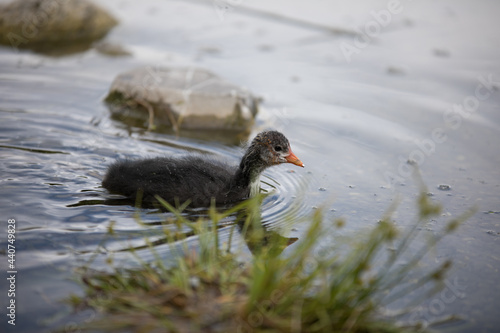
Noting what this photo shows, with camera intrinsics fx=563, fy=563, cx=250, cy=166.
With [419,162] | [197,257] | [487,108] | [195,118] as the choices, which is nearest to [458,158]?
[419,162]

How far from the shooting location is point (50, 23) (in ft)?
33.0

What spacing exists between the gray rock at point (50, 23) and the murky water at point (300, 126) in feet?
1.72

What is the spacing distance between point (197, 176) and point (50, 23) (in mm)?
6309

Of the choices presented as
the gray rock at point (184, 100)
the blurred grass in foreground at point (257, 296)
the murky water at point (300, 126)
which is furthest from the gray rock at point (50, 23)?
the blurred grass in foreground at point (257, 296)

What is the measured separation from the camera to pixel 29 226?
14.8ft

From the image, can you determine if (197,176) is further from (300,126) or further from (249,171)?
(300,126)

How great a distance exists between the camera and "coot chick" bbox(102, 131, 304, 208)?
5148 millimetres

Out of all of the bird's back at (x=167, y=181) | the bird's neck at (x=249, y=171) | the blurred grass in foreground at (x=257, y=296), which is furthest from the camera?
the bird's neck at (x=249, y=171)

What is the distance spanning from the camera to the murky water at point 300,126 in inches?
173

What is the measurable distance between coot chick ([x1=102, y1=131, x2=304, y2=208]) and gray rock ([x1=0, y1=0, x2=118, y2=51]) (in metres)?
5.40

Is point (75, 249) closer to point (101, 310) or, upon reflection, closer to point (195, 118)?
point (101, 310)

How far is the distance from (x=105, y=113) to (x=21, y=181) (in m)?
2.20

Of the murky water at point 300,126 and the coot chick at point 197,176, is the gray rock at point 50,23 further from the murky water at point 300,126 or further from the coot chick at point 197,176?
the coot chick at point 197,176

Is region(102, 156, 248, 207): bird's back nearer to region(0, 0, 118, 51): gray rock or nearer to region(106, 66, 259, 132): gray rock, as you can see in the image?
region(106, 66, 259, 132): gray rock
